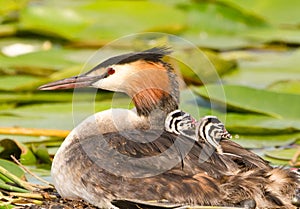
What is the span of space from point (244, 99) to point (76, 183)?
266cm

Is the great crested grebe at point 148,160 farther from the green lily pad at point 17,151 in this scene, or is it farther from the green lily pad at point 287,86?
the green lily pad at point 287,86

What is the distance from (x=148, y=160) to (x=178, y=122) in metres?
0.40

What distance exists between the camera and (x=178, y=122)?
19.9 ft

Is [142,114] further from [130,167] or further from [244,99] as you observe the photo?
[244,99]

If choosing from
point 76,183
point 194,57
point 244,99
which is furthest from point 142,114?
point 194,57

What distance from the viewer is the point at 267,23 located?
12039 millimetres

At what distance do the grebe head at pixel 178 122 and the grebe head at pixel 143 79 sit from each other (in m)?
0.12

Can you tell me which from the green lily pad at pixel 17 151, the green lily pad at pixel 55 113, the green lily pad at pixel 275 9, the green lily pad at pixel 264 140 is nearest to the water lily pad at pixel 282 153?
the green lily pad at pixel 264 140

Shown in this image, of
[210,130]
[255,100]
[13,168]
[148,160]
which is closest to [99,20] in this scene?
[255,100]

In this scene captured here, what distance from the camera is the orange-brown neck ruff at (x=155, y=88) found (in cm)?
621

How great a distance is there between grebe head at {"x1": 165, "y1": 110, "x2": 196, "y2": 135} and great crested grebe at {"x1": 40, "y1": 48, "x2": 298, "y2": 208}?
0.17ft

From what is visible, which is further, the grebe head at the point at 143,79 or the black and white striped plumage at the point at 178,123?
the grebe head at the point at 143,79

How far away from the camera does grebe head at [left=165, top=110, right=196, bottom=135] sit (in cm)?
606

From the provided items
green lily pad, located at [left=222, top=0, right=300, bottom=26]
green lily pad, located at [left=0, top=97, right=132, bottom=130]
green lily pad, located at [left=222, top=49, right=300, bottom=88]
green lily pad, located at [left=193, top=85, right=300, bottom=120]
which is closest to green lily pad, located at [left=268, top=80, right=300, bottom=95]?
green lily pad, located at [left=222, top=49, right=300, bottom=88]
